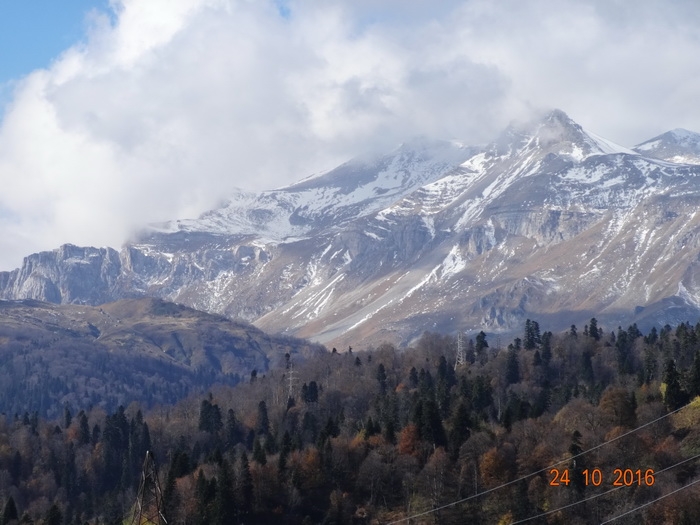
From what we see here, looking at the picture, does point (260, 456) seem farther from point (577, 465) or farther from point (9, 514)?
point (577, 465)

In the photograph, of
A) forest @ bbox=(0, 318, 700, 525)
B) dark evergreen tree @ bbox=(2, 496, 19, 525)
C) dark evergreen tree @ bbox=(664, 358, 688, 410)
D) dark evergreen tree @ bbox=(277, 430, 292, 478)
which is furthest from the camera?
dark evergreen tree @ bbox=(277, 430, 292, 478)

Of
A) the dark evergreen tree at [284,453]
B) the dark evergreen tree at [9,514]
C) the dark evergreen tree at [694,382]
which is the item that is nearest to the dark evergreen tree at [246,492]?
the dark evergreen tree at [284,453]

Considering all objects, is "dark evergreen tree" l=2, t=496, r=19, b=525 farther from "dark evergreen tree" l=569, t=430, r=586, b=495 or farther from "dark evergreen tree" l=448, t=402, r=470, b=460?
"dark evergreen tree" l=569, t=430, r=586, b=495

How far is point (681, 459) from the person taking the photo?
125312 millimetres

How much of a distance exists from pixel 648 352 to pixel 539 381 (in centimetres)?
1894

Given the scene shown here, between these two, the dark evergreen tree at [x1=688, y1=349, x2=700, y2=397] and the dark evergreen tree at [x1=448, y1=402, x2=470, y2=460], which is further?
the dark evergreen tree at [x1=448, y1=402, x2=470, y2=460]

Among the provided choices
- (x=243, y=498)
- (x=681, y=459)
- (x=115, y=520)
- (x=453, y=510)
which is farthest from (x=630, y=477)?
(x=115, y=520)

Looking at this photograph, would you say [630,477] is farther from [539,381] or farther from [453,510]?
[539,381]

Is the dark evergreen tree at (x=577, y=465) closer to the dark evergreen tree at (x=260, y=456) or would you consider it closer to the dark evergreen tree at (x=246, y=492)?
the dark evergreen tree at (x=246, y=492)

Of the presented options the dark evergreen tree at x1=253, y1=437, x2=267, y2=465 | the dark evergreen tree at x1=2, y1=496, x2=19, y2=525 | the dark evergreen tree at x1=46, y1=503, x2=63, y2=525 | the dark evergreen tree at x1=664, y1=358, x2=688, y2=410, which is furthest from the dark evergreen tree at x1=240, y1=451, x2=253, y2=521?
the dark evergreen tree at x1=664, y1=358, x2=688, y2=410
